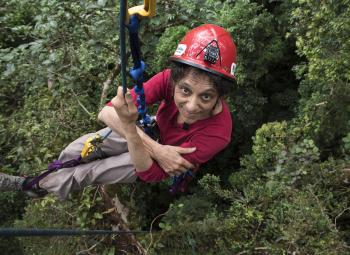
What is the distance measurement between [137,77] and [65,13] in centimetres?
183

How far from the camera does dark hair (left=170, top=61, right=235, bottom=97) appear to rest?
191 centimetres

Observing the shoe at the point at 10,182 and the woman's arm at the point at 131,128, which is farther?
the shoe at the point at 10,182

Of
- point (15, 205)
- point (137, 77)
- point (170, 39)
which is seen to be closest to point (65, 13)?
point (170, 39)

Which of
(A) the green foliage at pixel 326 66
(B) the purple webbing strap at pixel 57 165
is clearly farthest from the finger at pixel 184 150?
(A) the green foliage at pixel 326 66

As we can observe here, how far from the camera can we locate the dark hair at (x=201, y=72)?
191 cm

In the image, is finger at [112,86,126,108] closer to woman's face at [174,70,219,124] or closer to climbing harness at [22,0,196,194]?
climbing harness at [22,0,196,194]

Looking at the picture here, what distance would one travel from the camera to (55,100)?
3994 mm

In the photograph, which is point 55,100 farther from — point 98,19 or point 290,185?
point 290,185

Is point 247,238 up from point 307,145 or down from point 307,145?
down

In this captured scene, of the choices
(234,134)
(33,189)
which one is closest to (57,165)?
(33,189)

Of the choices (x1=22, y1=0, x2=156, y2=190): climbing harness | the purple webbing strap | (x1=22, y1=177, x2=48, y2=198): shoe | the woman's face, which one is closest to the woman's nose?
the woman's face

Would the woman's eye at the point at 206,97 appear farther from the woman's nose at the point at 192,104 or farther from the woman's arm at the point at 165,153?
the woman's arm at the point at 165,153

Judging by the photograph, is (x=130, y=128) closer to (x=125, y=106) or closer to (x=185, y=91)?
(x=125, y=106)

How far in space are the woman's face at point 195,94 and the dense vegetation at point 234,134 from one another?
103 cm
